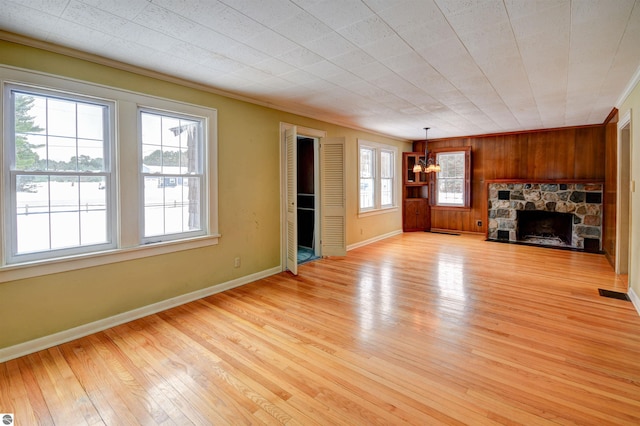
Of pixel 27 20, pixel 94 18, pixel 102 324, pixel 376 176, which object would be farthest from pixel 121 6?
pixel 376 176

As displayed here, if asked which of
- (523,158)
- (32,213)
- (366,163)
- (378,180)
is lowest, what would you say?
(32,213)

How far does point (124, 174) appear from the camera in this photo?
10.3 ft

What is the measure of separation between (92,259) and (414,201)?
7.36 meters

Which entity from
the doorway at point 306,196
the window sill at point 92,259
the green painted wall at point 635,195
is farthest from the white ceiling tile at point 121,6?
the green painted wall at point 635,195

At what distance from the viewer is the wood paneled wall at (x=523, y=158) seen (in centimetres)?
657

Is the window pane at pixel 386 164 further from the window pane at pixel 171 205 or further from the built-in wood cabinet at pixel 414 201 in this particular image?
the window pane at pixel 171 205

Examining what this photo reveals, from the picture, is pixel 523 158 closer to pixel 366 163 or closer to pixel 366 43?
pixel 366 163

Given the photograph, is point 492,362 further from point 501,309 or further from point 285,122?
point 285,122

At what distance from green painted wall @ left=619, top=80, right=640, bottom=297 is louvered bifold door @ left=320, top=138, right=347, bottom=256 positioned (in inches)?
145

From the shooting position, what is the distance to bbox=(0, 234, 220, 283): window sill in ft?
8.32

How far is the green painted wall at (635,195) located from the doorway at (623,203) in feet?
2.51

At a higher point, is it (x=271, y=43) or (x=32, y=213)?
(x=271, y=43)

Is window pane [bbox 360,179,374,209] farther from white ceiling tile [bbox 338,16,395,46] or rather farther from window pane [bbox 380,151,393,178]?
white ceiling tile [bbox 338,16,395,46]

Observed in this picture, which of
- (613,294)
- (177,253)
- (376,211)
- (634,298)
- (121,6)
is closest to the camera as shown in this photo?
(121,6)
